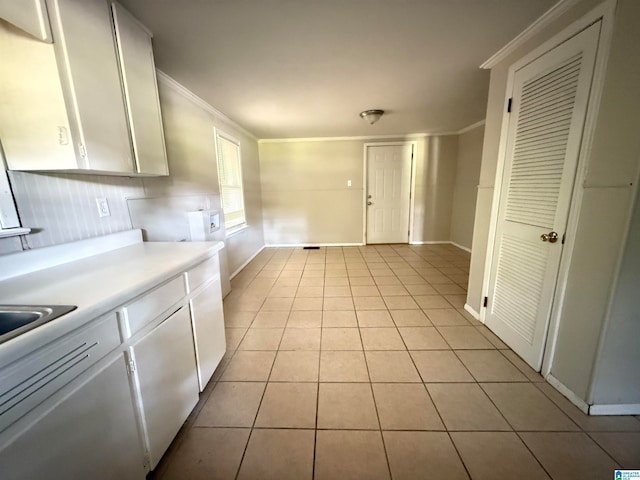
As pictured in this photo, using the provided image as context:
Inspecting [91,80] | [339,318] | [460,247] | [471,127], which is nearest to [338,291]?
[339,318]

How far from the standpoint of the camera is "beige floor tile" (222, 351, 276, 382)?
5.45ft

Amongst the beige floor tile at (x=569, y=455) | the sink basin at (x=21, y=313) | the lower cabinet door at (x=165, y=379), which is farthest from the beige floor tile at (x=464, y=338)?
the sink basin at (x=21, y=313)

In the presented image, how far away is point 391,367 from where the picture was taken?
1.72 m

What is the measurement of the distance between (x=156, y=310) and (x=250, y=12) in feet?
5.60

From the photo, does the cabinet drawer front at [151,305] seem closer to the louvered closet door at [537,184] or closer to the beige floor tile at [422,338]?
the beige floor tile at [422,338]

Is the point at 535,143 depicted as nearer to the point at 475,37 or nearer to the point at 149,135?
the point at 475,37

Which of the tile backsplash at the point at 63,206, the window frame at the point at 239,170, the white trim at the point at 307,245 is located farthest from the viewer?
the white trim at the point at 307,245

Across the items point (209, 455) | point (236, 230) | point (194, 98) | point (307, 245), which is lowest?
point (209, 455)

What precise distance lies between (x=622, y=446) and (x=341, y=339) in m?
1.57

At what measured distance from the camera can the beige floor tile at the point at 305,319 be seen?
2262 millimetres

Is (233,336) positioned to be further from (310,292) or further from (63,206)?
(63,206)

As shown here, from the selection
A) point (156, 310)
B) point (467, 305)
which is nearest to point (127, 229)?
point (156, 310)

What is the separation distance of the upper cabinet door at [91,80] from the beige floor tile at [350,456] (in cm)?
179

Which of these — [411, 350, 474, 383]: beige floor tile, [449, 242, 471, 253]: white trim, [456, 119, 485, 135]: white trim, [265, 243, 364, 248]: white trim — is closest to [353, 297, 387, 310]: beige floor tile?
[411, 350, 474, 383]: beige floor tile
